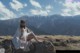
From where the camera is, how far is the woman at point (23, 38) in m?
7.74

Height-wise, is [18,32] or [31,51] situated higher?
[18,32]

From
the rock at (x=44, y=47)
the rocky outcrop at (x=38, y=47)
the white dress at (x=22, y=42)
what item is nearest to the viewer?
the white dress at (x=22, y=42)

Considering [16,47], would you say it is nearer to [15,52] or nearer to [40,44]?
[15,52]

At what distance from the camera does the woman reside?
774 centimetres

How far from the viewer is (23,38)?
7793 mm

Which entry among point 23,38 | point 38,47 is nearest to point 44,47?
point 38,47

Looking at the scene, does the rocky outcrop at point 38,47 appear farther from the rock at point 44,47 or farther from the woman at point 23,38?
the woman at point 23,38

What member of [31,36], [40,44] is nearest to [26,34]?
[31,36]

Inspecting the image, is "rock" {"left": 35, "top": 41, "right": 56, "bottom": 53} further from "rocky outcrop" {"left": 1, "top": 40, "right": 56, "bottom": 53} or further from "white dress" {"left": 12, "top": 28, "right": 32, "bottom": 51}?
"white dress" {"left": 12, "top": 28, "right": 32, "bottom": 51}

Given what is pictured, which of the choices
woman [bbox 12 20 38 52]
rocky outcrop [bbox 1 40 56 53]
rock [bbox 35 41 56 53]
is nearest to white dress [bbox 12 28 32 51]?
woman [bbox 12 20 38 52]

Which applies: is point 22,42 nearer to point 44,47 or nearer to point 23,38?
point 23,38

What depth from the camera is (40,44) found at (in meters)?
8.39

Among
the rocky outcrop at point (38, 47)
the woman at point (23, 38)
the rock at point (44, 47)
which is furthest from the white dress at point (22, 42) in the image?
the rock at point (44, 47)

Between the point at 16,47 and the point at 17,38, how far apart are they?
0.85ft
